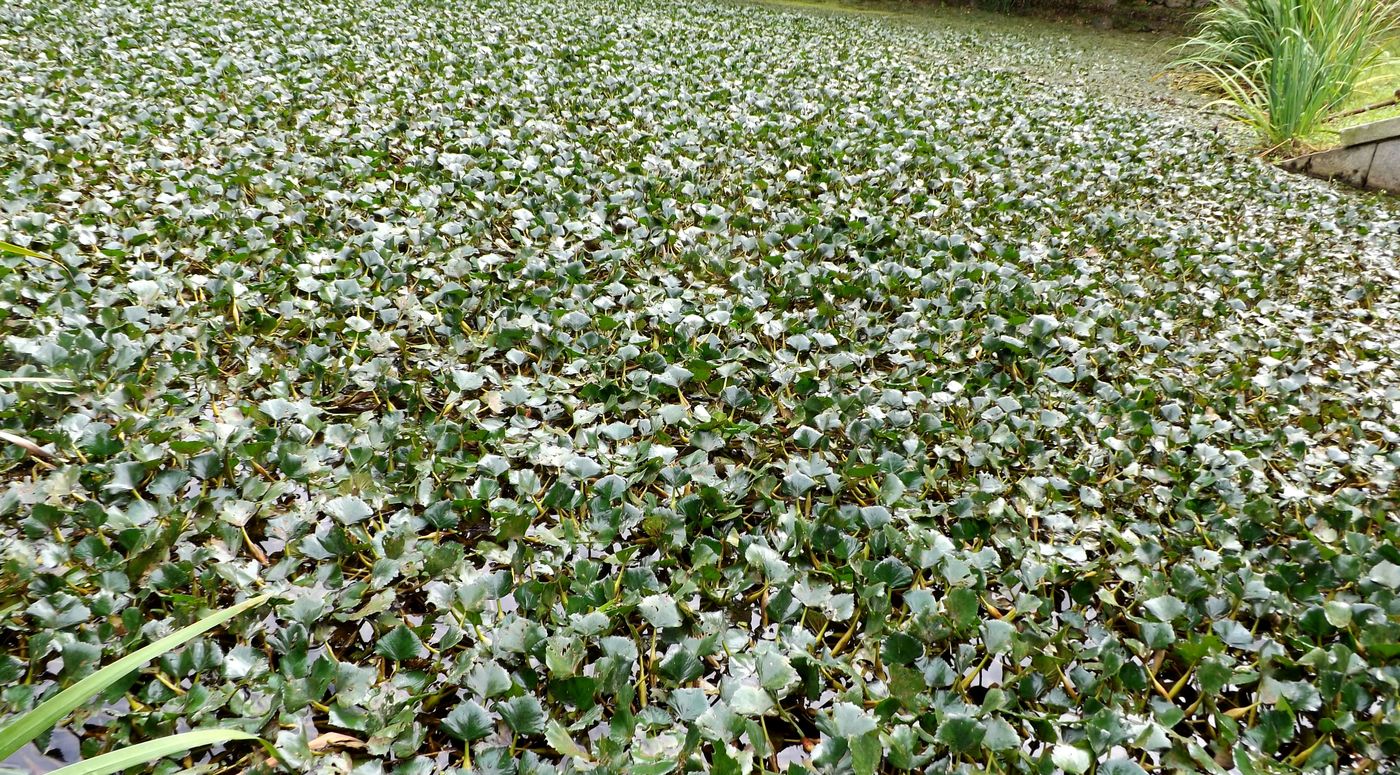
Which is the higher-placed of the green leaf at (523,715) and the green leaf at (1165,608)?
the green leaf at (523,715)

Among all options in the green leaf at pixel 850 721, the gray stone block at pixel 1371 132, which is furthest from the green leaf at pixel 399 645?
the gray stone block at pixel 1371 132

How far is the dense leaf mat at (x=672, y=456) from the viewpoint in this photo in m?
1.16

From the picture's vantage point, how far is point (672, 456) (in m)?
1.68

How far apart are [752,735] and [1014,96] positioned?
19.7 ft

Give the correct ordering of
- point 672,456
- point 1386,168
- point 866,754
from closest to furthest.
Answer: point 866,754 → point 672,456 → point 1386,168

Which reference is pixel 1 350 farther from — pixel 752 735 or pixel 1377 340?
pixel 1377 340

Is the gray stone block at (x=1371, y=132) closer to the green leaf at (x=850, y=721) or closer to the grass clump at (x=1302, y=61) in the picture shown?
the grass clump at (x=1302, y=61)

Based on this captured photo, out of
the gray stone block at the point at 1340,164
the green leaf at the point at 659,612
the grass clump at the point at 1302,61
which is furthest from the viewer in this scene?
the grass clump at the point at 1302,61

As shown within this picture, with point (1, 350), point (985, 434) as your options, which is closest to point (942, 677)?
point (985, 434)

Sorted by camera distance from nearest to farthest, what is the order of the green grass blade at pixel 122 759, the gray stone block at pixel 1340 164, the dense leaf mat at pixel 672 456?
the green grass blade at pixel 122 759, the dense leaf mat at pixel 672 456, the gray stone block at pixel 1340 164

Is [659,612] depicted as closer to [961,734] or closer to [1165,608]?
[961,734]

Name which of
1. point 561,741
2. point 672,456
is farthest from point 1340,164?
point 561,741

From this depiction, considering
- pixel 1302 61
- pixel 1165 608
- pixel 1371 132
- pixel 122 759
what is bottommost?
pixel 1165 608

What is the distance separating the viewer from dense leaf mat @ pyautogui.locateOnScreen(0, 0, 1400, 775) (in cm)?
116
